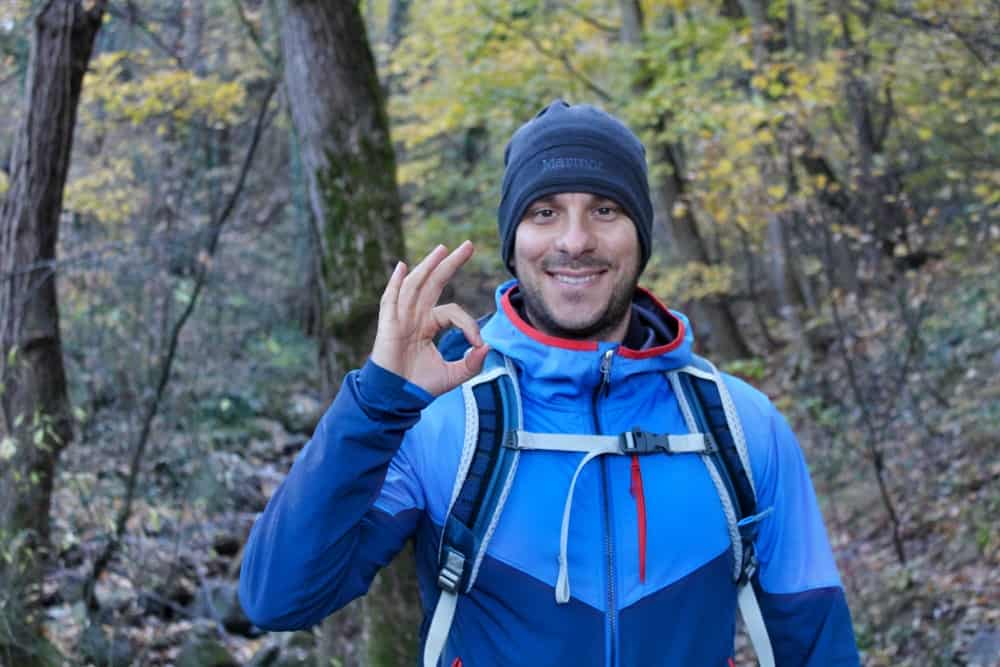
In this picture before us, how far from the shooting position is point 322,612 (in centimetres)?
214

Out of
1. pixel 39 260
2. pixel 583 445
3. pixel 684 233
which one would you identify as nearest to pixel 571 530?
pixel 583 445

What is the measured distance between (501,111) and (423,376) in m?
11.6

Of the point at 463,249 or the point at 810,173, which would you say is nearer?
the point at 463,249

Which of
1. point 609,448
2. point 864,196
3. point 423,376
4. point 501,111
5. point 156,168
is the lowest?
point 609,448

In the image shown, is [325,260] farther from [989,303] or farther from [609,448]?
[989,303]

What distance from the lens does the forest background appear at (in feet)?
18.2

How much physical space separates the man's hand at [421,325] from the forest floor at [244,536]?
412 cm

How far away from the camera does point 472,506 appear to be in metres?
2.21

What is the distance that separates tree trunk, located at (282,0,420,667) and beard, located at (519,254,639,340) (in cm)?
257

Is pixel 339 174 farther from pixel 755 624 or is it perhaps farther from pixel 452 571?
pixel 755 624

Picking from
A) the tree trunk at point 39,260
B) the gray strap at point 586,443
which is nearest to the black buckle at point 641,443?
the gray strap at point 586,443

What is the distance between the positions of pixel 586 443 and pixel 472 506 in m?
0.33

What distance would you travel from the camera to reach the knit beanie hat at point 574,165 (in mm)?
2549

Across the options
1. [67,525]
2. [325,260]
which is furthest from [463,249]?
[67,525]
